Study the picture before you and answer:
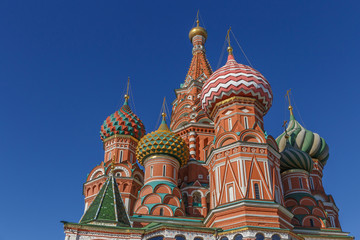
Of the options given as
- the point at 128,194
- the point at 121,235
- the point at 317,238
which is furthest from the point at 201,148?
the point at 121,235

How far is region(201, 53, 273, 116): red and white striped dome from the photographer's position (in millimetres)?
19875

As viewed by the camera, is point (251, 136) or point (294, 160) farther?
point (294, 160)

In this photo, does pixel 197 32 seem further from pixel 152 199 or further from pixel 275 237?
pixel 275 237

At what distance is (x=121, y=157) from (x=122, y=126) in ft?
6.66

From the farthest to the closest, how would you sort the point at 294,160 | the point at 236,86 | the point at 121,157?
the point at 121,157 → the point at 294,160 → the point at 236,86

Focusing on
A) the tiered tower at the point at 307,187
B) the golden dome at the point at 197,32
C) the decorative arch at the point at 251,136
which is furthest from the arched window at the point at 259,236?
the golden dome at the point at 197,32

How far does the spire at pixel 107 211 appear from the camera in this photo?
49.0 ft

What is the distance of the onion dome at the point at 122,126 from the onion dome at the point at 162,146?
3.28m

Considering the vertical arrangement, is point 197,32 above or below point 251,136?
above

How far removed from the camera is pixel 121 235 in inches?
575

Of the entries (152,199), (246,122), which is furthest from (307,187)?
(152,199)

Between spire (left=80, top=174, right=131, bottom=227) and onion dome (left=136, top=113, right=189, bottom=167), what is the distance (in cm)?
574

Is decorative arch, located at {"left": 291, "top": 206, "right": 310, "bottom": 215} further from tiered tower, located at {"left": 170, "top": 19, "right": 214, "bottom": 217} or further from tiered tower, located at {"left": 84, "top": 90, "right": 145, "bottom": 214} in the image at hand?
tiered tower, located at {"left": 84, "top": 90, "right": 145, "bottom": 214}

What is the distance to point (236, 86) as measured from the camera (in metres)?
19.8
